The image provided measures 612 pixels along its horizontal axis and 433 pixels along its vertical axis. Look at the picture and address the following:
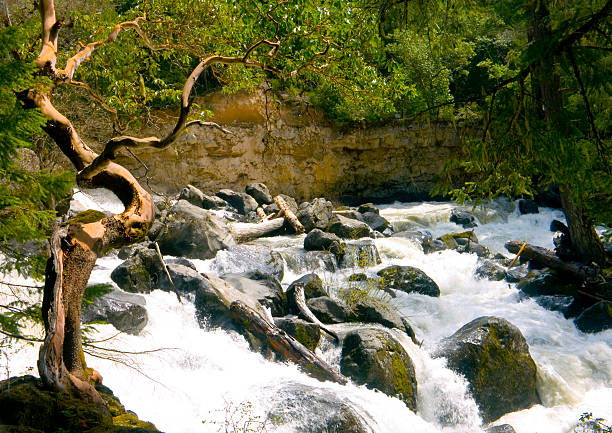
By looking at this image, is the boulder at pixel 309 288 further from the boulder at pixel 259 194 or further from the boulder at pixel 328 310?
the boulder at pixel 259 194

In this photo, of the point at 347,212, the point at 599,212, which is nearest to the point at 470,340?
the point at 599,212

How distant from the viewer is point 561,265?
32.1 feet

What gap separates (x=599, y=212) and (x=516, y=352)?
2677 mm

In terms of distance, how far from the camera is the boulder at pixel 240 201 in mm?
15584

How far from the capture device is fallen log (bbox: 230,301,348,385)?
619 cm

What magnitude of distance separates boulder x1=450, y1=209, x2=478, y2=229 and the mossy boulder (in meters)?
13.9

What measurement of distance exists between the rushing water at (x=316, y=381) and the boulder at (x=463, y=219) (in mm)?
6213

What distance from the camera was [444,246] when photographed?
12.6 meters

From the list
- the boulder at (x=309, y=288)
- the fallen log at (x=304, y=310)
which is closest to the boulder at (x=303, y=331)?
the fallen log at (x=304, y=310)

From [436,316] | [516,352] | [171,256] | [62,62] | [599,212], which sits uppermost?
[62,62]

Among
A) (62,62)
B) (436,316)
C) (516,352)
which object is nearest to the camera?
(516,352)

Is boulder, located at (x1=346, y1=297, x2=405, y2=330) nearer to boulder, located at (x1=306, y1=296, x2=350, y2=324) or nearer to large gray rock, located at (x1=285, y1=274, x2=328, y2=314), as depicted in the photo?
boulder, located at (x1=306, y1=296, x2=350, y2=324)

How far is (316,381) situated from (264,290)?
8.51 ft

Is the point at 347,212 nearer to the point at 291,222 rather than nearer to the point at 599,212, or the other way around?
the point at 291,222
